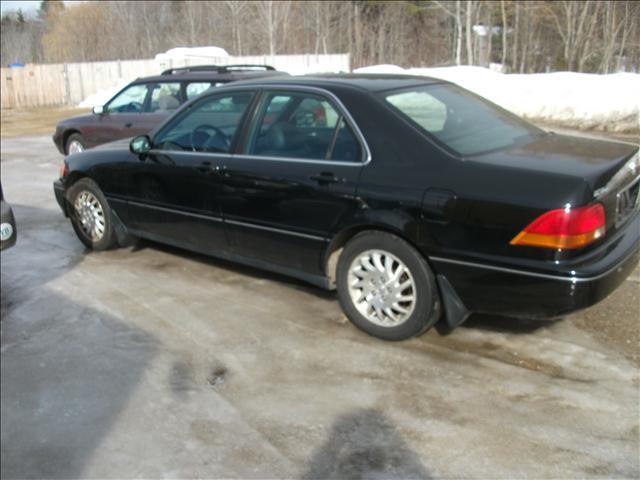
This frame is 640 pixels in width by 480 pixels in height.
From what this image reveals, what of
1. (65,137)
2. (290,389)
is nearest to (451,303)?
(290,389)

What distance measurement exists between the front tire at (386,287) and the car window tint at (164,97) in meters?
5.58

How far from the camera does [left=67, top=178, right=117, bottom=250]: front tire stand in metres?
6.18

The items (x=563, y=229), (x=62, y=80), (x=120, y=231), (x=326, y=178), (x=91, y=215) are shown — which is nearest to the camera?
(x=563, y=229)

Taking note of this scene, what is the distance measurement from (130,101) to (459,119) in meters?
6.70

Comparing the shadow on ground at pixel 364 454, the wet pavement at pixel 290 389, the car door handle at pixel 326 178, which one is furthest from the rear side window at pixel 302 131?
the shadow on ground at pixel 364 454

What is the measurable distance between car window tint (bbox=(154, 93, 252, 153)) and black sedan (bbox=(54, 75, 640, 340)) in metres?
0.01

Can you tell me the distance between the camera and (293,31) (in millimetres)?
39562

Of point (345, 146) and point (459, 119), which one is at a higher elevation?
point (459, 119)

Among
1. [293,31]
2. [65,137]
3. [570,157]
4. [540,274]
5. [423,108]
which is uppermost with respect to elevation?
[293,31]

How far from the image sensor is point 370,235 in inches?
163

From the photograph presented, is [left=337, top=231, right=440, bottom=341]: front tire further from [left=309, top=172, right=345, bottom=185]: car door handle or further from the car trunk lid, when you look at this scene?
the car trunk lid

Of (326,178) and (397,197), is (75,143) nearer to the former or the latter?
(326,178)

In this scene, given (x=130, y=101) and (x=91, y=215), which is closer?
(x=91, y=215)

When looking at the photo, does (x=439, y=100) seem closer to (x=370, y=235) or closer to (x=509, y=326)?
(x=370, y=235)
